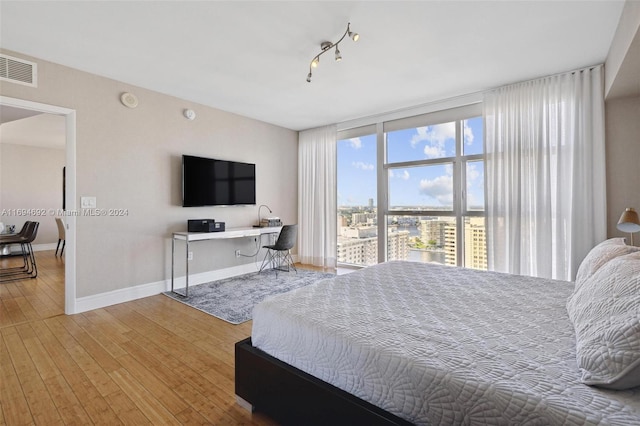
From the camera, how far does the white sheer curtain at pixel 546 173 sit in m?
3.22

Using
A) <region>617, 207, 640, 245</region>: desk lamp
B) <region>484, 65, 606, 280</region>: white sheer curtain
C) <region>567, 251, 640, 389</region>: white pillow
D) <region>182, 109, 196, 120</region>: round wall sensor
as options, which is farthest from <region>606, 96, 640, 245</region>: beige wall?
<region>182, 109, 196, 120</region>: round wall sensor

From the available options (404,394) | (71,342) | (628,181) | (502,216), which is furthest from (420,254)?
(71,342)

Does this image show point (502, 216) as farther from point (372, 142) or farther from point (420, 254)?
point (372, 142)

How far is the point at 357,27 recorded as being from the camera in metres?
2.52

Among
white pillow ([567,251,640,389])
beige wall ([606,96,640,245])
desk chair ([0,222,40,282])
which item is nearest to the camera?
white pillow ([567,251,640,389])

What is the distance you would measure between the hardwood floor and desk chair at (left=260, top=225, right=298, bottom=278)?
168 centimetres

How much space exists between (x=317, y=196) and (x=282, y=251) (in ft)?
3.99

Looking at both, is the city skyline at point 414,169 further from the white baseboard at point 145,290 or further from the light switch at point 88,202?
the light switch at point 88,202

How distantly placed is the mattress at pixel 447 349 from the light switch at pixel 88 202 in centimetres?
283

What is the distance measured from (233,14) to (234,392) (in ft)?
8.87

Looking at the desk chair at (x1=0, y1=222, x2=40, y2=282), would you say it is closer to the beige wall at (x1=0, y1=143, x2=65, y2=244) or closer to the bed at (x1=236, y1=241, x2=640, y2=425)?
the beige wall at (x1=0, y1=143, x2=65, y2=244)

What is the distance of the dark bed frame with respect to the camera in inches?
45.3

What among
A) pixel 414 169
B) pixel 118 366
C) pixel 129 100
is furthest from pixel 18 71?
pixel 414 169

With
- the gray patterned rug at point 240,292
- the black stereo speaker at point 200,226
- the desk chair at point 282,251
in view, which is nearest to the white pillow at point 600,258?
the gray patterned rug at point 240,292
